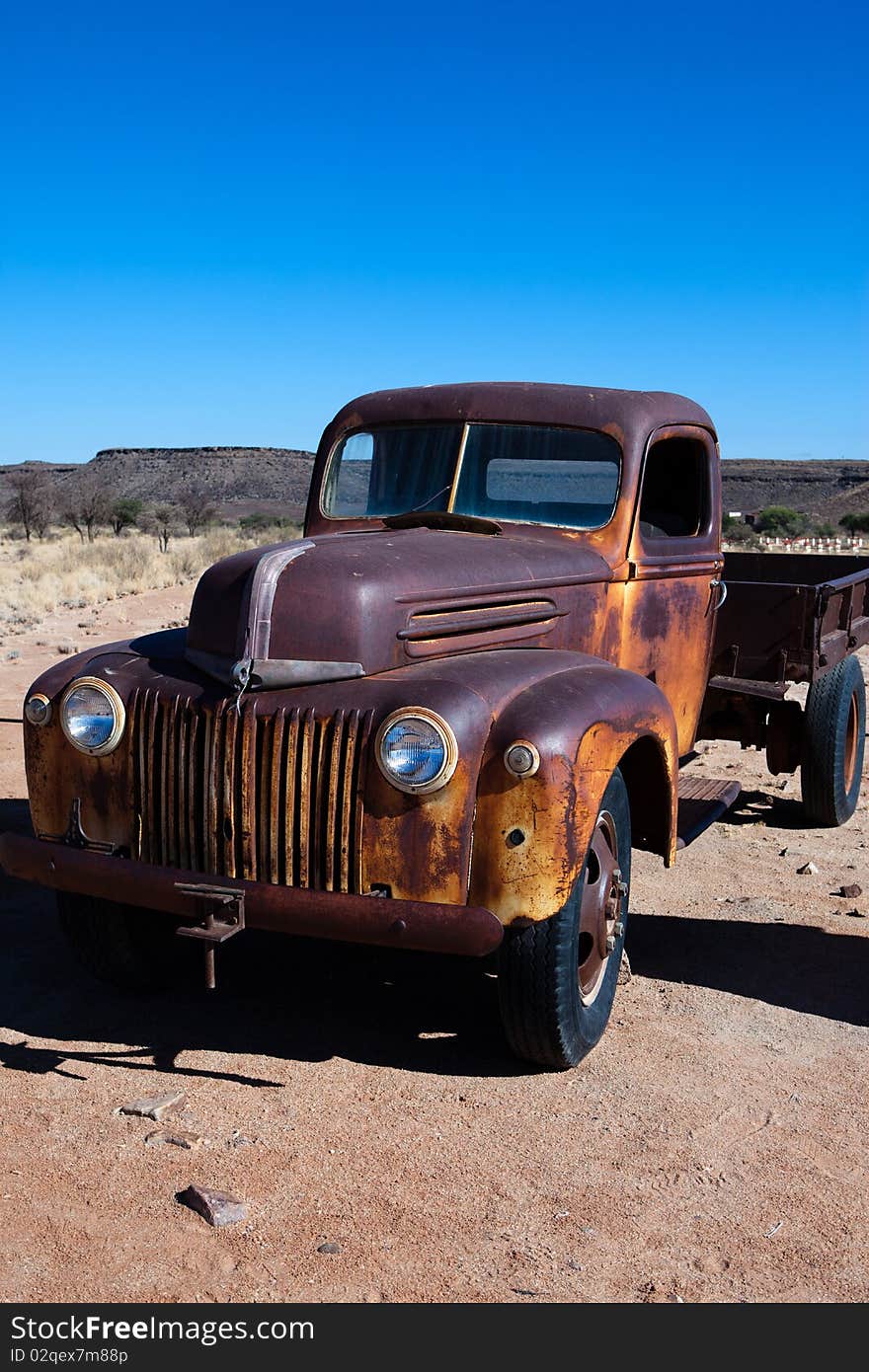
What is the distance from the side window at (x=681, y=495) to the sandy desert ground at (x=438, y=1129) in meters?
1.69

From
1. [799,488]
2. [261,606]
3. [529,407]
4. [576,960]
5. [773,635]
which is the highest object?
[799,488]

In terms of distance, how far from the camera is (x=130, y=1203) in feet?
9.91

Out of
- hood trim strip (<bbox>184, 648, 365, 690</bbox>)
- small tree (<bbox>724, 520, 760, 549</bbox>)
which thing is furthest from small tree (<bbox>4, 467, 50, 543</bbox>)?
hood trim strip (<bbox>184, 648, 365, 690</bbox>)

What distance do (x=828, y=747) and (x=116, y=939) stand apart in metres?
3.91

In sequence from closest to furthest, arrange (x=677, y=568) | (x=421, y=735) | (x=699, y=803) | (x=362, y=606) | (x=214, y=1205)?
(x=214, y=1205)
(x=421, y=735)
(x=362, y=606)
(x=677, y=568)
(x=699, y=803)

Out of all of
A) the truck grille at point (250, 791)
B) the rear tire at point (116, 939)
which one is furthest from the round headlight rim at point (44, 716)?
the rear tire at point (116, 939)

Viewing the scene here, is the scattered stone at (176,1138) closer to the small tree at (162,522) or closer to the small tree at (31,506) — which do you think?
the small tree at (31,506)

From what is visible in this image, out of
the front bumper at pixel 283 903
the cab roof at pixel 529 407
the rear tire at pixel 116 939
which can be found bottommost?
the rear tire at pixel 116 939

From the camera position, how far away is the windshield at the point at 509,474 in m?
4.75

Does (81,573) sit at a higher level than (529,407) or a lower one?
lower

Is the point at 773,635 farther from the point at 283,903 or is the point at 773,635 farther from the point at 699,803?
the point at 283,903

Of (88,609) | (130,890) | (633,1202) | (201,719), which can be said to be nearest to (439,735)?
(201,719)

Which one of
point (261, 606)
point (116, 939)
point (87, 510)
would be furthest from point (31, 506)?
point (261, 606)

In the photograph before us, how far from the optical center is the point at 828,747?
6.46 metres
